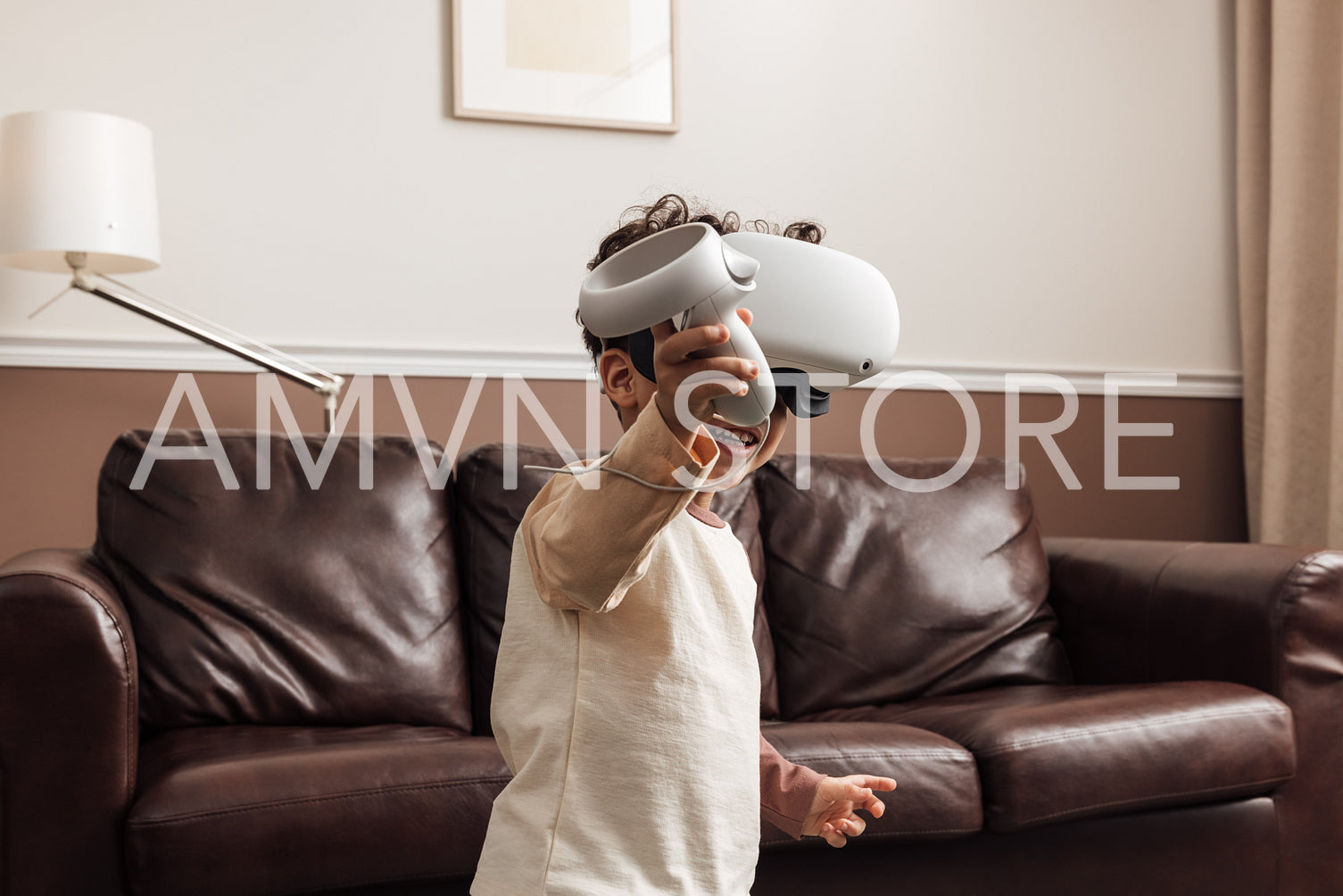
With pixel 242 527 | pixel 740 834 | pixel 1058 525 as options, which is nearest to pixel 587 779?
pixel 740 834

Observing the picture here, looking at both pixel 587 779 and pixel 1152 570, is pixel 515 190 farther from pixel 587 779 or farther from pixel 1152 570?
pixel 587 779

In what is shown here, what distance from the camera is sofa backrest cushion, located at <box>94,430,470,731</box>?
1.62 meters

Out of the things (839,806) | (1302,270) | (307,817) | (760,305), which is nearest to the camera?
(760,305)

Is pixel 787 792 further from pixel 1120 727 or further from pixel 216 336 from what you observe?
pixel 216 336

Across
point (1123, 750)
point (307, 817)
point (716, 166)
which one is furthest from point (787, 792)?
point (716, 166)

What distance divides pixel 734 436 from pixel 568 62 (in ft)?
6.04

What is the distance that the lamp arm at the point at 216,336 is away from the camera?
75.2 inches

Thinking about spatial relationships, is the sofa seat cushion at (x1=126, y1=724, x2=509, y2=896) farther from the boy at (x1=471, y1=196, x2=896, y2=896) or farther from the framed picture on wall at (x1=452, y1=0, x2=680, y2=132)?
the framed picture on wall at (x1=452, y1=0, x2=680, y2=132)

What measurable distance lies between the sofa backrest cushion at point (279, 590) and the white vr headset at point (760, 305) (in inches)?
42.0

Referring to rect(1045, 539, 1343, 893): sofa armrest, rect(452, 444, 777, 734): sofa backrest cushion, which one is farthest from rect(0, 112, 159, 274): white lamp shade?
rect(1045, 539, 1343, 893): sofa armrest

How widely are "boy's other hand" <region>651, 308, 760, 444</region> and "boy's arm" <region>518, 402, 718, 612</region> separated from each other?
12mm

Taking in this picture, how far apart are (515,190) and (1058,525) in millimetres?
1531

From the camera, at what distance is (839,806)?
0.92 meters

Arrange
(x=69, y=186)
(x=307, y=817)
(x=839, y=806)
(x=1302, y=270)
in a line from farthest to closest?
1. (x=1302, y=270)
2. (x=69, y=186)
3. (x=307, y=817)
4. (x=839, y=806)
